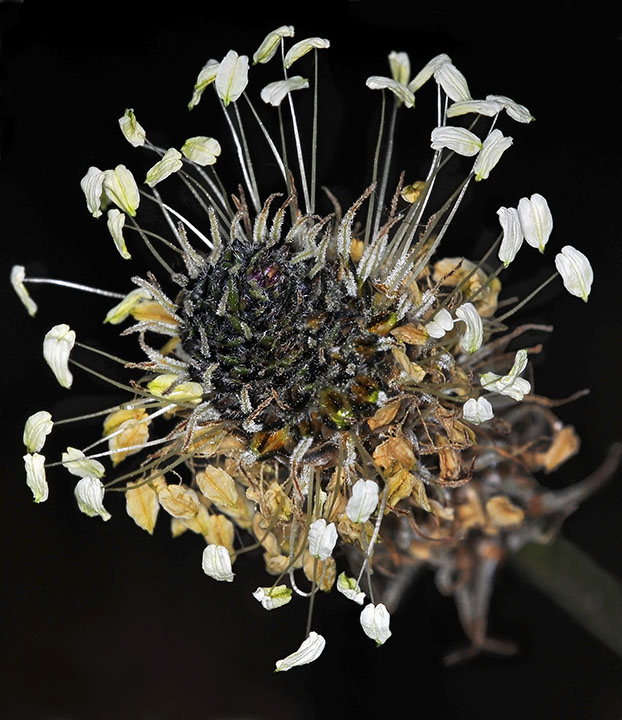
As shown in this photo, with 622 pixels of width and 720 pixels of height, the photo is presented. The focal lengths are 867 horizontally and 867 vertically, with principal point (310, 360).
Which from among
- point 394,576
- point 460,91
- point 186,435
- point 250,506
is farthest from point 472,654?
point 460,91

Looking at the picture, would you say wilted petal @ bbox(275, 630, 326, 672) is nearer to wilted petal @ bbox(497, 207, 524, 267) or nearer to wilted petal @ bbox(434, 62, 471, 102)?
wilted petal @ bbox(497, 207, 524, 267)

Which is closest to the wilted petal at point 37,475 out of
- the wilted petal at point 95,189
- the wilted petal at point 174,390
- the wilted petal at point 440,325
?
the wilted petal at point 174,390

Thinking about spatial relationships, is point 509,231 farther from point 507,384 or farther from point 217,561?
point 217,561

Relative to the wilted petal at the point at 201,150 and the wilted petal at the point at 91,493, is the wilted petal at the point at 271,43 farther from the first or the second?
the wilted petal at the point at 91,493

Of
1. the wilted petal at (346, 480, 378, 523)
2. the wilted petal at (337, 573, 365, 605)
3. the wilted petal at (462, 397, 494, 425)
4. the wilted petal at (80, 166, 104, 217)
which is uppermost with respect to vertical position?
the wilted petal at (80, 166, 104, 217)

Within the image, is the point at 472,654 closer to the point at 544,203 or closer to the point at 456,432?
the point at 456,432

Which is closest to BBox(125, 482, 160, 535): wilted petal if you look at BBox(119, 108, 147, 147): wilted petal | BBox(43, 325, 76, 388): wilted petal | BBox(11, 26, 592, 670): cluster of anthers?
BBox(11, 26, 592, 670): cluster of anthers

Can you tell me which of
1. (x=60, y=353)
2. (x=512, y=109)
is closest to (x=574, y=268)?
(x=512, y=109)
